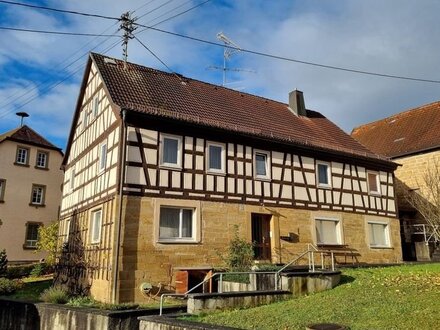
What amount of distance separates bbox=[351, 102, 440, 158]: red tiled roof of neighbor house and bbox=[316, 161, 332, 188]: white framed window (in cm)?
1031

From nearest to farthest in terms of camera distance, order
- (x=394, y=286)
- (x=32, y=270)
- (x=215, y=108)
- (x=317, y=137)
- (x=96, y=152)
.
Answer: (x=394, y=286) < (x=96, y=152) < (x=215, y=108) < (x=317, y=137) < (x=32, y=270)

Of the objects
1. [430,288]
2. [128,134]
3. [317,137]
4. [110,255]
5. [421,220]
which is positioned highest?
[317,137]

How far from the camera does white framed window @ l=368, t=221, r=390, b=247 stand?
74.4ft

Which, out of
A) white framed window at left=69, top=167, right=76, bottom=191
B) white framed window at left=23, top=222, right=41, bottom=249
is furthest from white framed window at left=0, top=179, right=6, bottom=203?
white framed window at left=69, top=167, right=76, bottom=191

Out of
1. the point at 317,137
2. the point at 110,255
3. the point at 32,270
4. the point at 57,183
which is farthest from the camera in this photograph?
the point at 57,183

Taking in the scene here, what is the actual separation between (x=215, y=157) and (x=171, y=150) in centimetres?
213

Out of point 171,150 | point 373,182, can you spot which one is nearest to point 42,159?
point 171,150

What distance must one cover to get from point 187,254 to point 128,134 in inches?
200

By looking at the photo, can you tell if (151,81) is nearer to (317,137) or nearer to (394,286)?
(317,137)

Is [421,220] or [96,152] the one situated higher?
[96,152]

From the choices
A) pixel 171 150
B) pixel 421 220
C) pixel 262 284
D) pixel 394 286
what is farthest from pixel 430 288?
pixel 421 220

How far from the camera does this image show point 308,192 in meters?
20.5

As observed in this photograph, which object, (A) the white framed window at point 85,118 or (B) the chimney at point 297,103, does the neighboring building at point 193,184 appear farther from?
(B) the chimney at point 297,103

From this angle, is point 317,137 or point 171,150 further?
point 317,137
